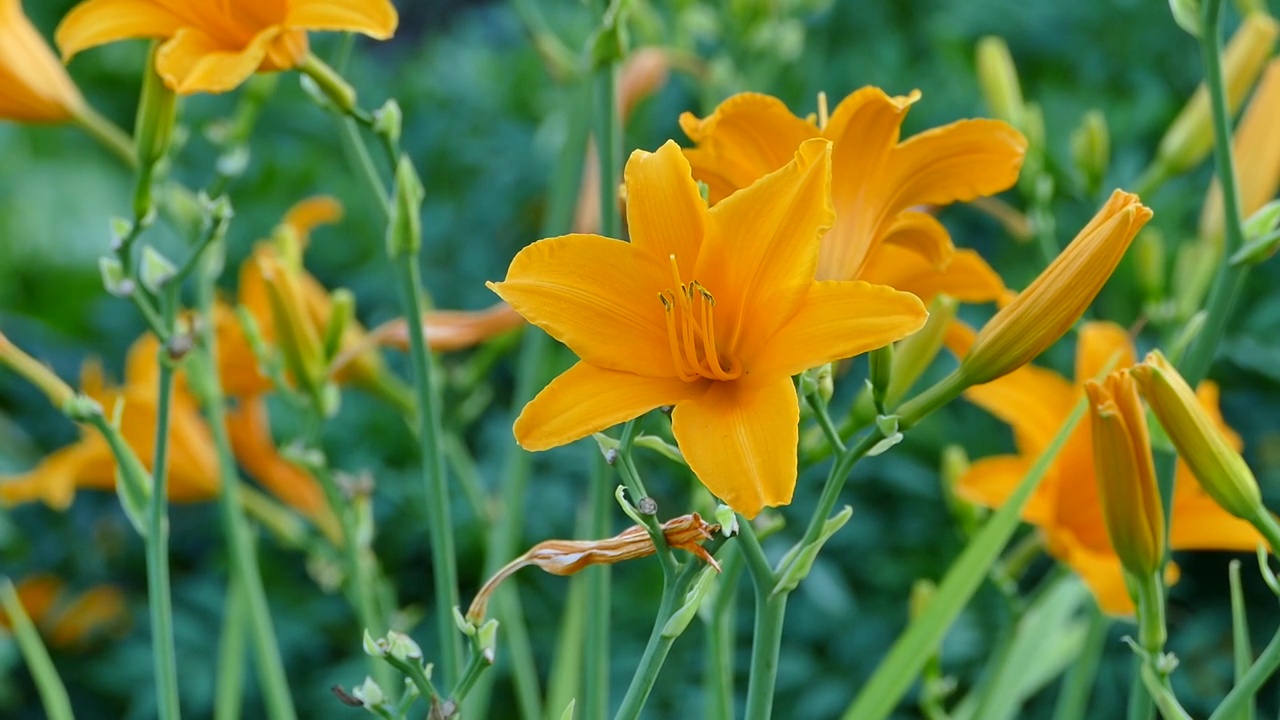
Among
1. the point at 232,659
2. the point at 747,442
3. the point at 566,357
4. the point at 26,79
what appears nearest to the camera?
the point at 747,442

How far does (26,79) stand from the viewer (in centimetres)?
62

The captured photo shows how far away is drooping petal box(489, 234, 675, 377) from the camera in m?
0.40

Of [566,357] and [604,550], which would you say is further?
[566,357]

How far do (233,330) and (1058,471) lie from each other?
0.49 meters

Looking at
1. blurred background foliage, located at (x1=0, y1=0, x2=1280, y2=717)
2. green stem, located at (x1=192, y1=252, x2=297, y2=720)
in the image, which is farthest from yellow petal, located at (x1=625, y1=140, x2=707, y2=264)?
blurred background foliage, located at (x1=0, y1=0, x2=1280, y2=717)

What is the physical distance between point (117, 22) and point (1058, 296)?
0.37 metres

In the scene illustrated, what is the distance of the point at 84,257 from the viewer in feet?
5.97

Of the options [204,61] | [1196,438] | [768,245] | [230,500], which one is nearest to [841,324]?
[768,245]

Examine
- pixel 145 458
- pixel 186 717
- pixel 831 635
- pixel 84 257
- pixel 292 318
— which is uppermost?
pixel 292 318

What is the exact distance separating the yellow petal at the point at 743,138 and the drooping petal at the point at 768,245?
0.05 meters

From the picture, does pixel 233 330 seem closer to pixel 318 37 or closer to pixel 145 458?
pixel 145 458

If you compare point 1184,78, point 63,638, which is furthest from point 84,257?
point 1184,78

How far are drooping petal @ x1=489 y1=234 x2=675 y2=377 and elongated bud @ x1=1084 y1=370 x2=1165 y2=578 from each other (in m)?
0.15

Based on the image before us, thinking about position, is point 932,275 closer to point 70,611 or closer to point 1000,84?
point 1000,84
